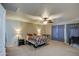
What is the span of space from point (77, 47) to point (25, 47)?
1.18 m

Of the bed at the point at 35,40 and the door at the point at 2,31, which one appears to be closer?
the door at the point at 2,31

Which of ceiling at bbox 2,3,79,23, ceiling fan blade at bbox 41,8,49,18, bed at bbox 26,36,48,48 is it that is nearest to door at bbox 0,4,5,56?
ceiling at bbox 2,3,79,23

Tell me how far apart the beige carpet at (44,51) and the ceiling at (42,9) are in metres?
0.68

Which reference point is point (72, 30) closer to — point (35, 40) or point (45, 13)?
point (45, 13)

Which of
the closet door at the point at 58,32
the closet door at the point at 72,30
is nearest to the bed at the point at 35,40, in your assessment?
the closet door at the point at 58,32

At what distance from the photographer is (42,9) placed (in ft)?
7.54

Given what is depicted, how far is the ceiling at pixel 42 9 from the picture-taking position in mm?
2236

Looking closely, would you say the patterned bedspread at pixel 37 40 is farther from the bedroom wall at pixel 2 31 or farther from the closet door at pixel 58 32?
the bedroom wall at pixel 2 31

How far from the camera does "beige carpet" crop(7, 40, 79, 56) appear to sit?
7.48 ft

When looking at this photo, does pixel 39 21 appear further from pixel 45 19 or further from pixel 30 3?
pixel 30 3

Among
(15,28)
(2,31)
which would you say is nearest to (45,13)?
(15,28)

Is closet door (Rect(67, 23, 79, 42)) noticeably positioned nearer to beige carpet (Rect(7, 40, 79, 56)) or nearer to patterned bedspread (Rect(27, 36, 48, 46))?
beige carpet (Rect(7, 40, 79, 56))

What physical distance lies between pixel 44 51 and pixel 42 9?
96 cm

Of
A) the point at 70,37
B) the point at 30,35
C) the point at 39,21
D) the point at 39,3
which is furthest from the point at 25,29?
the point at 70,37
